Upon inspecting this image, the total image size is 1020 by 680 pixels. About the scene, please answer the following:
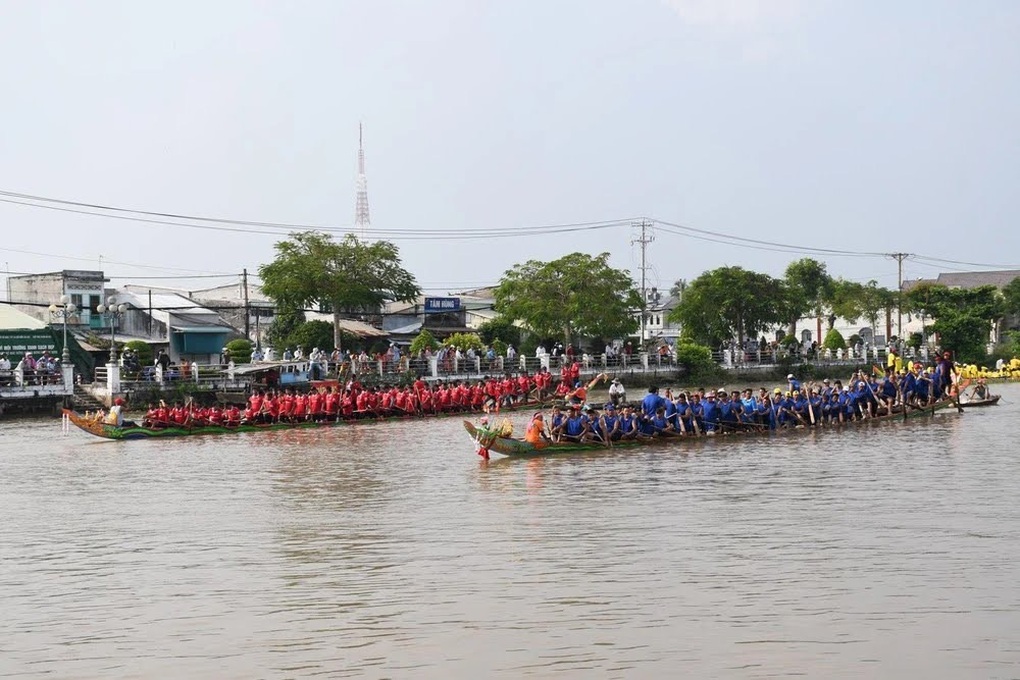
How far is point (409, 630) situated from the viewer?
1039 centimetres

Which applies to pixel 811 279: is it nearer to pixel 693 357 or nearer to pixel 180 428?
pixel 693 357

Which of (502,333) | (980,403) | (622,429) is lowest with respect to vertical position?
(980,403)

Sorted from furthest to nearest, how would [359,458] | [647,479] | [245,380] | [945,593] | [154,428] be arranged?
[245,380], [154,428], [359,458], [647,479], [945,593]

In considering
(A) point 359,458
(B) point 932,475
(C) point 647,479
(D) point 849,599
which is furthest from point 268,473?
(D) point 849,599

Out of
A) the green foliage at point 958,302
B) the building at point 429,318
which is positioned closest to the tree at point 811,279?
the green foliage at point 958,302

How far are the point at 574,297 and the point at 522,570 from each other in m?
43.2

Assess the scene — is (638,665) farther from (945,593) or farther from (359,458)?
(359,458)

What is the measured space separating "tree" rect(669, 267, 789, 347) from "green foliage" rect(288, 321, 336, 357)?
Result: 20405 mm

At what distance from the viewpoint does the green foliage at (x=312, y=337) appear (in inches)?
2146

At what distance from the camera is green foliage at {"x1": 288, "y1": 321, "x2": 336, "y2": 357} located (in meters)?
54.5

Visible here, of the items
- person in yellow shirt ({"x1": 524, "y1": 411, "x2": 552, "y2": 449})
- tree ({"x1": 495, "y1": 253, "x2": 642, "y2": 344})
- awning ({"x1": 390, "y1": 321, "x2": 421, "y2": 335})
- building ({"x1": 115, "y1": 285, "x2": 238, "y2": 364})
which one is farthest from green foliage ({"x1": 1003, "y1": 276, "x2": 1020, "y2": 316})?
person in yellow shirt ({"x1": 524, "y1": 411, "x2": 552, "y2": 449})

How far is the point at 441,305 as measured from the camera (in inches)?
2616

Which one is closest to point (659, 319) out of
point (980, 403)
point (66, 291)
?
point (66, 291)

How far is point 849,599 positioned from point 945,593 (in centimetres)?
94
